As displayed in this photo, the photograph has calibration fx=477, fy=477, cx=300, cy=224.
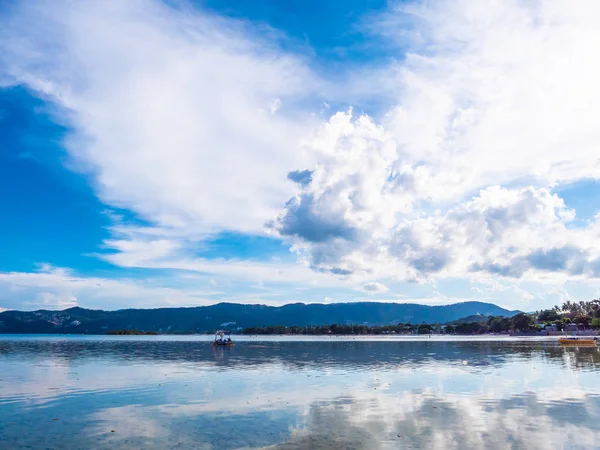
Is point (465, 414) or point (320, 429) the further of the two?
point (465, 414)

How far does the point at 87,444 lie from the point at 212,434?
6495 mm

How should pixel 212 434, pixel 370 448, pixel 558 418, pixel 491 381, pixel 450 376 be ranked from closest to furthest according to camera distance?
pixel 370 448 < pixel 212 434 < pixel 558 418 < pixel 491 381 < pixel 450 376

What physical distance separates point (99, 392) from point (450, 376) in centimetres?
3749

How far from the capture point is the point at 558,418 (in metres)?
30.7

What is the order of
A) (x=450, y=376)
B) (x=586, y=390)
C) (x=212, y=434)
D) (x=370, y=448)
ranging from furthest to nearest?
(x=450, y=376), (x=586, y=390), (x=212, y=434), (x=370, y=448)

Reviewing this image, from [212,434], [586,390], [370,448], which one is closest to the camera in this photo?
[370,448]

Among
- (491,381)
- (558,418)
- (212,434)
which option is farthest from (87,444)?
(491,381)

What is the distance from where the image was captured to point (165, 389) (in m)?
45.3

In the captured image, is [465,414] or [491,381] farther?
[491,381]

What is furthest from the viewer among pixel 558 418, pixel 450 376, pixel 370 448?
pixel 450 376

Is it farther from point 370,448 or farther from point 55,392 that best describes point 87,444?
point 55,392

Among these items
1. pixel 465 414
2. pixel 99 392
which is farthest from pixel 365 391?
pixel 99 392

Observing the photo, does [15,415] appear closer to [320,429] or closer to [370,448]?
[320,429]

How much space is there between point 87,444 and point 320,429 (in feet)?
41.6
